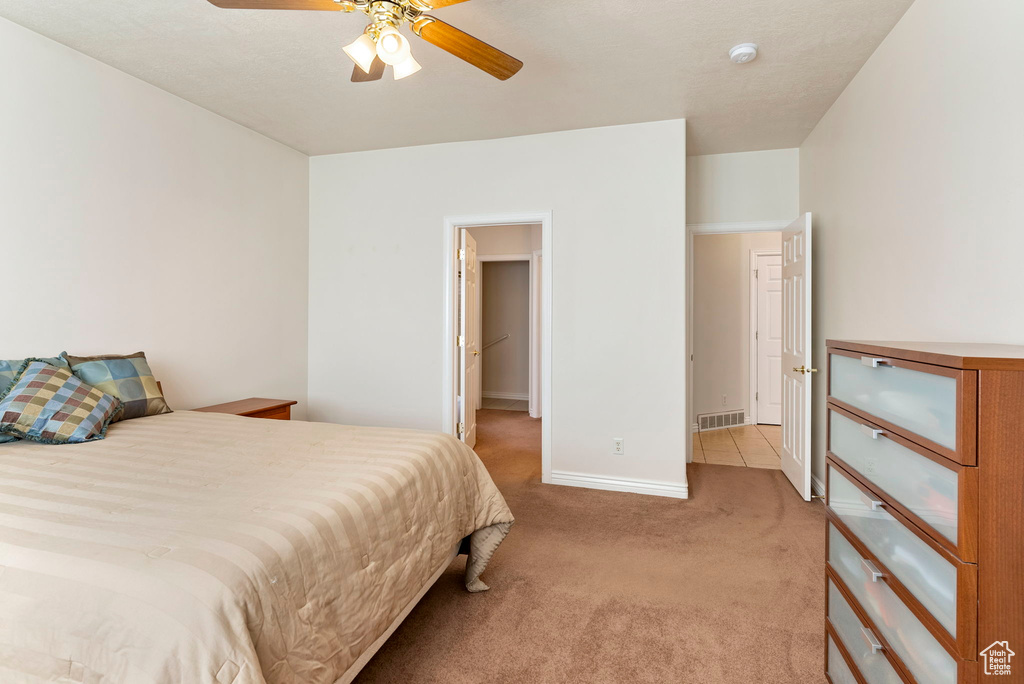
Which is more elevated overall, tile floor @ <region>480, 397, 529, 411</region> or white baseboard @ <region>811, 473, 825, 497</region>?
tile floor @ <region>480, 397, 529, 411</region>

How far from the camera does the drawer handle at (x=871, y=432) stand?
1315 millimetres

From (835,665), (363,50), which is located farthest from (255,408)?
(835,665)

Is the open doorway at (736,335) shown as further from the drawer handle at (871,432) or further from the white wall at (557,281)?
the drawer handle at (871,432)

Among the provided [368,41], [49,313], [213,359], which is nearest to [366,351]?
[213,359]

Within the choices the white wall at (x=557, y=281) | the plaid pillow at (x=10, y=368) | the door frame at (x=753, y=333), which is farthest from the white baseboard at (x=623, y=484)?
the plaid pillow at (x=10, y=368)

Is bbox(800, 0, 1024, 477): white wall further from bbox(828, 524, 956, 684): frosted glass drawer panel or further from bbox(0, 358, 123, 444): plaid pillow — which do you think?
bbox(0, 358, 123, 444): plaid pillow

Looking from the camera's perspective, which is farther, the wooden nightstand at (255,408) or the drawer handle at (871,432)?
the wooden nightstand at (255,408)

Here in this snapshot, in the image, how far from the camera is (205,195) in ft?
10.7

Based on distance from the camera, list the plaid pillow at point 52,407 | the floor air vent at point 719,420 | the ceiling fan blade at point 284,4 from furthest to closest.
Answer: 1. the floor air vent at point 719,420
2. the plaid pillow at point 52,407
3. the ceiling fan blade at point 284,4

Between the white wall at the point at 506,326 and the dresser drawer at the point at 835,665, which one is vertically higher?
the white wall at the point at 506,326

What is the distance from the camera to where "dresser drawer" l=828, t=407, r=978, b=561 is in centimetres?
98

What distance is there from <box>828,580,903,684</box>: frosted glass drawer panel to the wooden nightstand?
287 cm

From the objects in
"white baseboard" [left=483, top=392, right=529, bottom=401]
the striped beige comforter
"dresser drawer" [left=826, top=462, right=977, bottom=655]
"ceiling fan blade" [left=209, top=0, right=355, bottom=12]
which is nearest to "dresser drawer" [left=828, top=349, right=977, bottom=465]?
"dresser drawer" [left=826, top=462, right=977, bottom=655]

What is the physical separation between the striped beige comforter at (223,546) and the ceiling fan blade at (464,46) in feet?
5.04
